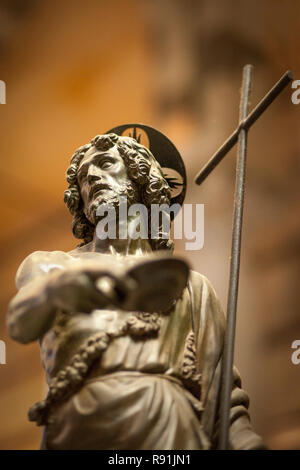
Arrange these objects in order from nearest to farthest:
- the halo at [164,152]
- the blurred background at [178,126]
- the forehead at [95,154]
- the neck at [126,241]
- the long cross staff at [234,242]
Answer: the long cross staff at [234,242], the neck at [126,241], the forehead at [95,154], the halo at [164,152], the blurred background at [178,126]

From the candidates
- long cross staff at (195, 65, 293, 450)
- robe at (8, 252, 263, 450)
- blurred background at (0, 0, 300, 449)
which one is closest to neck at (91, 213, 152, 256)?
robe at (8, 252, 263, 450)

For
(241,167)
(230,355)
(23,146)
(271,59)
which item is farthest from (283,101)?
(230,355)

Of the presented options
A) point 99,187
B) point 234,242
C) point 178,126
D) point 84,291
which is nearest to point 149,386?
point 84,291

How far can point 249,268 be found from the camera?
11.7 feet

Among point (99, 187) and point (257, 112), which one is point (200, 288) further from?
point (257, 112)

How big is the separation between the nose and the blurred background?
1009 millimetres

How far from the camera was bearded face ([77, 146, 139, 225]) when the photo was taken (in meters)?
2.46

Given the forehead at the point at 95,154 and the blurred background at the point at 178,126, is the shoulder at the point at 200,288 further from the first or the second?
the blurred background at the point at 178,126

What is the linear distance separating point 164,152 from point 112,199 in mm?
389

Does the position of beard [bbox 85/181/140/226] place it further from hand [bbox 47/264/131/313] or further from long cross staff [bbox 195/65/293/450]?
hand [bbox 47/264/131/313]

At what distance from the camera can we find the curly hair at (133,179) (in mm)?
2523

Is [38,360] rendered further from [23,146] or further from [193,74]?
[193,74]

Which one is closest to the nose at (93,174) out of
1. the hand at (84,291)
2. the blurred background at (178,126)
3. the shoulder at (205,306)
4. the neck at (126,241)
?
the neck at (126,241)

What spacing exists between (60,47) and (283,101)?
875 millimetres
